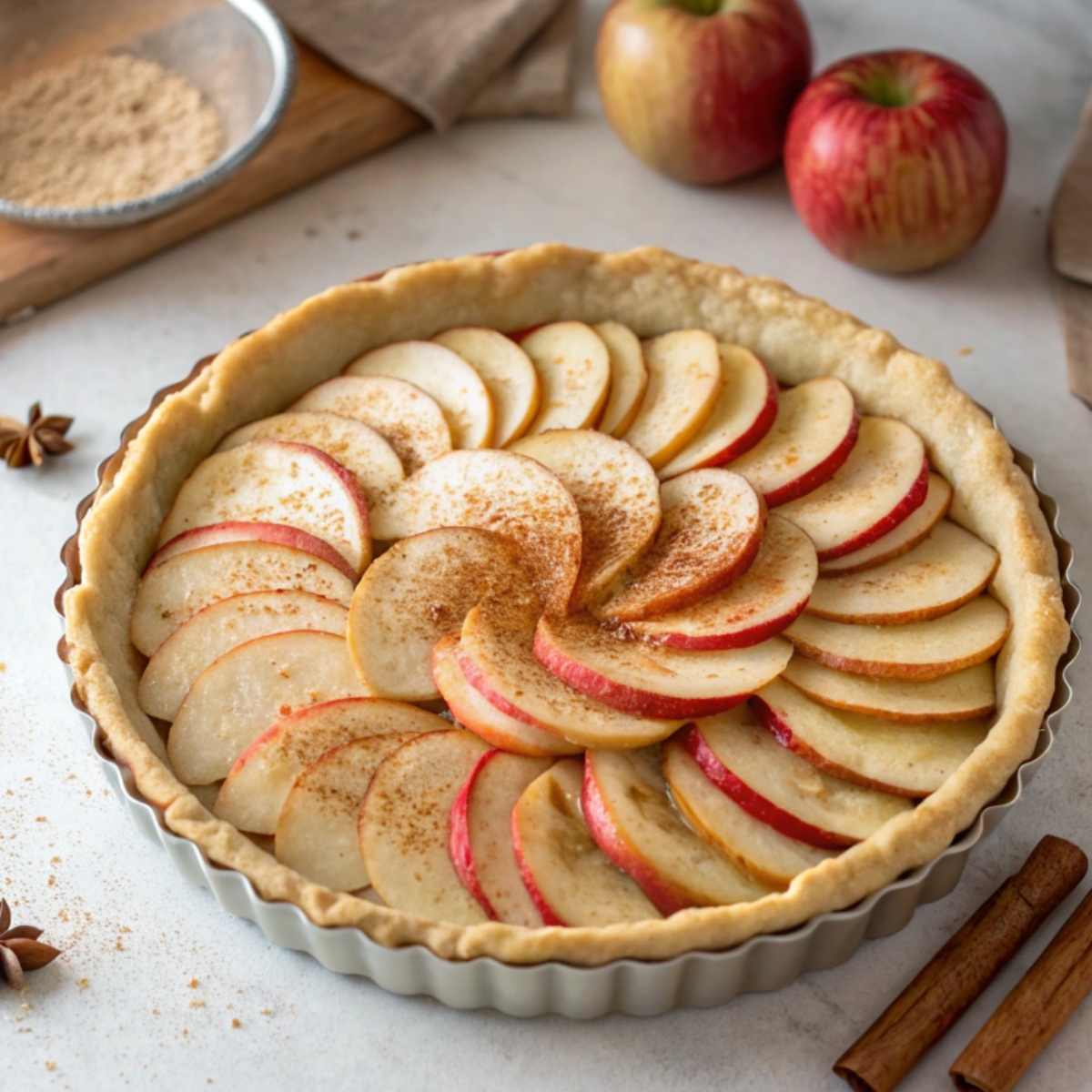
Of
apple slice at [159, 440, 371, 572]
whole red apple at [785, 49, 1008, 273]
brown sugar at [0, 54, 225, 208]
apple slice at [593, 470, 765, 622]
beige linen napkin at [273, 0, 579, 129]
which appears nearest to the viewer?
apple slice at [593, 470, 765, 622]

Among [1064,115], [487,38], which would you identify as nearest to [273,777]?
[487,38]

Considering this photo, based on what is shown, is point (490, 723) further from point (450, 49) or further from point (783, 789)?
point (450, 49)

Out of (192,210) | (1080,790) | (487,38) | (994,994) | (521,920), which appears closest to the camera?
(521,920)

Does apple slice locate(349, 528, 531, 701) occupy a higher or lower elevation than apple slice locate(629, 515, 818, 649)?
lower

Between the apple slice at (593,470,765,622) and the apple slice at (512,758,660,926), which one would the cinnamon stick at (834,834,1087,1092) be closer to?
the apple slice at (512,758,660,926)

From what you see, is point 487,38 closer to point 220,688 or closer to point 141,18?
point 141,18

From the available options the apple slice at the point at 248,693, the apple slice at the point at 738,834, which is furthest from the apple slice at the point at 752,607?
the apple slice at the point at 248,693

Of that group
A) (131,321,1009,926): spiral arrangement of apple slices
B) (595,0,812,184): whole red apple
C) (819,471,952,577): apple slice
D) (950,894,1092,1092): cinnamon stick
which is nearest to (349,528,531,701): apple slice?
(131,321,1009,926): spiral arrangement of apple slices

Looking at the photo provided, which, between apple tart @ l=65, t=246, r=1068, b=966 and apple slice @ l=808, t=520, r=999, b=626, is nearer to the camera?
apple tart @ l=65, t=246, r=1068, b=966
